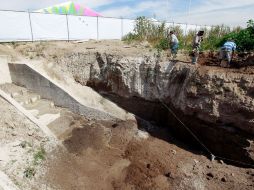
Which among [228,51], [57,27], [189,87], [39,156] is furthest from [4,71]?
[228,51]

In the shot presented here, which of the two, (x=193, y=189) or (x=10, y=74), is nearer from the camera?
(x=193, y=189)

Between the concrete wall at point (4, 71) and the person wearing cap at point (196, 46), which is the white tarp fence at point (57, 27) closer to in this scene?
the concrete wall at point (4, 71)

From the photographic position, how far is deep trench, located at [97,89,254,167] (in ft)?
24.5

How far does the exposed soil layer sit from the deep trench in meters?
0.33

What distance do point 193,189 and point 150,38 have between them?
8702 millimetres

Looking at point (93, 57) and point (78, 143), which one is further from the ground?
point (93, 57)

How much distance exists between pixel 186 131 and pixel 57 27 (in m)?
8.89

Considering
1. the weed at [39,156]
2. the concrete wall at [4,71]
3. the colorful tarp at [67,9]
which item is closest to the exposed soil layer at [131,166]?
the weed at [39,156]

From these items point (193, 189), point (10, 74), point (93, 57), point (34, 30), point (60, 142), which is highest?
point (34, 30)

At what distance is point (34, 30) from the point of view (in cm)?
1256

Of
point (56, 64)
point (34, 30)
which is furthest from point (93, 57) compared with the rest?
point (34, 30)

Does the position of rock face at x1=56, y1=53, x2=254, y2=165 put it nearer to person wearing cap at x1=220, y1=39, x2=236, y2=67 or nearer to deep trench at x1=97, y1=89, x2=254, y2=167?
deep trench at x1=97, y1=89, x2=254, y2=167

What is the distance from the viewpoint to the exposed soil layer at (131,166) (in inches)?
265

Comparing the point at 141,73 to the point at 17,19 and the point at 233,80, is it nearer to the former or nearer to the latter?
the point at 233,80
